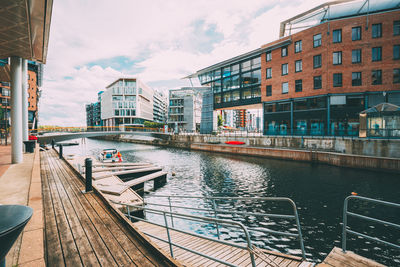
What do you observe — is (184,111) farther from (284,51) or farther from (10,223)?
(10,223)

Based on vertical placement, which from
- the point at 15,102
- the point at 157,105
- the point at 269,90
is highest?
the point at 157,105

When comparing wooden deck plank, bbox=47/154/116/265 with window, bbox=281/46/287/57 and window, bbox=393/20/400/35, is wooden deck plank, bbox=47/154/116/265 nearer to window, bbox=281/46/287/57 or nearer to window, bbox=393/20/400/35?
window, bbox=281/46/287/57

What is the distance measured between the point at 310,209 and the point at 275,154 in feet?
59.5

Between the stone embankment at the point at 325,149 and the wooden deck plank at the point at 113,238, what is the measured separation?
24888 mm

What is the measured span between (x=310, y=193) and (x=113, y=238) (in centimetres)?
1408

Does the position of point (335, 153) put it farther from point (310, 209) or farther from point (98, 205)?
point (98, 205)

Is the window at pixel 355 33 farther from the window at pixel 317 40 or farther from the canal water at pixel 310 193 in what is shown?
the canal water at pixel 310 193

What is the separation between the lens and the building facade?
27.2 metres

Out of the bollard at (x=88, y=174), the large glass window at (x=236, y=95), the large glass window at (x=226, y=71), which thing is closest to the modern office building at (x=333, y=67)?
the large glass window at (x=236, y=95)

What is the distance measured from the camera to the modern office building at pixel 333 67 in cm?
2728

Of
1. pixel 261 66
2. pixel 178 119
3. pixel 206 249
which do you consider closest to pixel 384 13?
pixel 261 66

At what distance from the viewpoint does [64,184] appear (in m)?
8.89

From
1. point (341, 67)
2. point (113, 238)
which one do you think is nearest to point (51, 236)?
point (113, 238)

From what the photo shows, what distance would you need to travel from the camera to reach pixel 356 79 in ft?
93.7
